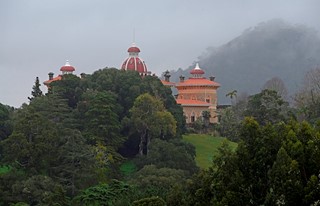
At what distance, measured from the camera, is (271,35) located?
121 metres

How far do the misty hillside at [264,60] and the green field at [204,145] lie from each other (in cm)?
6093

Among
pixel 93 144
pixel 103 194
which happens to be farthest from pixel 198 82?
pixel 103 194

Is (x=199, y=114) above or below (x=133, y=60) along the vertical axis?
below

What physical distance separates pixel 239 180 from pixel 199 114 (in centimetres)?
4149

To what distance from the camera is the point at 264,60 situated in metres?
117

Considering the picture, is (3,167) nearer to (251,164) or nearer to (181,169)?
(181,169)

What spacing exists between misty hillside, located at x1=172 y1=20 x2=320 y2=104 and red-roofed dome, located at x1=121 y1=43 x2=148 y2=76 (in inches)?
2210

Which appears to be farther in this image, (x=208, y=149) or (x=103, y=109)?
(x=208, y=149)

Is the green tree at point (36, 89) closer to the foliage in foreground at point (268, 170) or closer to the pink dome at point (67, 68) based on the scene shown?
the pink dome at point (67, 68)

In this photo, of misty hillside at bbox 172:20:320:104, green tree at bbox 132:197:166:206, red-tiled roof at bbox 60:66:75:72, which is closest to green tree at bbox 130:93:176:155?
red-tiled roof at bbox 60:66:75:72

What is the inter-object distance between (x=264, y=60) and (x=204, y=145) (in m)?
74.6

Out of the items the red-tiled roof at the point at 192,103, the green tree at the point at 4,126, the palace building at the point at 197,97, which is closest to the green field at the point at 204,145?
the red-tiled roof at the point at 192,103

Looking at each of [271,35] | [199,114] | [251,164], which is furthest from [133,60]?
[271,35]

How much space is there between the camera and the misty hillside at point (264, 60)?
114 meters
